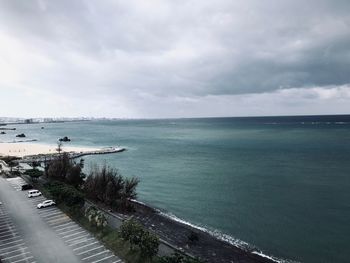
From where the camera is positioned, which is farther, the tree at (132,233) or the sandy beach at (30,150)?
the sandy beach at (30,150)

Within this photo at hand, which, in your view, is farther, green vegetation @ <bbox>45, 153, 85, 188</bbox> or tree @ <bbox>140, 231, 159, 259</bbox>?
green vegetation @ <bbox>45, 153, 85, 188</bbox>

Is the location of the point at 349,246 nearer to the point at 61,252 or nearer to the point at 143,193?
the point at 61,252

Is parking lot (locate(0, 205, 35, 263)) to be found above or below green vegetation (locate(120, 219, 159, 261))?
below

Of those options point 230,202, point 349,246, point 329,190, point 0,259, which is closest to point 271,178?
point 329,190

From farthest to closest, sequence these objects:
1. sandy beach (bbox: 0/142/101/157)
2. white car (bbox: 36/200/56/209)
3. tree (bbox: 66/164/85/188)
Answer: sandy beach (bbox: 0/142/101/157) < tree (bbox: 66/164/85/188) < white car (bbox: 36/200/56/209)

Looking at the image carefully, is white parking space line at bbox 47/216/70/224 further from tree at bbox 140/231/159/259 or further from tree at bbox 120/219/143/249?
tree at bbox 140/231/159/259

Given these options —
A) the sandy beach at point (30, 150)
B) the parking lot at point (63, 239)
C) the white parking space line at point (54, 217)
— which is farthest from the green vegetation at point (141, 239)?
the sandy beach at point (30, 150)

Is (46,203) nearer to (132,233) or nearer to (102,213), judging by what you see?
(102,213)

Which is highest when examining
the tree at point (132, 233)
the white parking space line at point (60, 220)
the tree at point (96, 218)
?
the tree at point (132, 233)

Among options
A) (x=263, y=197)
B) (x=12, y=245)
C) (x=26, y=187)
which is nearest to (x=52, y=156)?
(x=26, y=187)

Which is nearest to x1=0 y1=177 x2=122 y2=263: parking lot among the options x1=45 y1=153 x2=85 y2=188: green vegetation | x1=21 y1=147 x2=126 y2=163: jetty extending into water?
x1=45 y1=153 x2=85 y2=188: green vegetation

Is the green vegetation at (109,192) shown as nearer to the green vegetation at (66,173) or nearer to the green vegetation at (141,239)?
the green vegetation at (66,173)

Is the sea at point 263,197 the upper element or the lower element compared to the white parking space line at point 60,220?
lower
